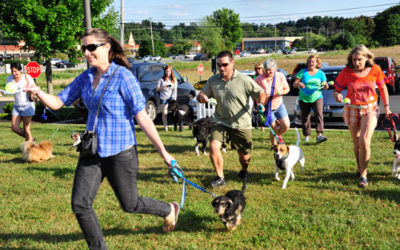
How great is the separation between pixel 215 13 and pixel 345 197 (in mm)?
77312

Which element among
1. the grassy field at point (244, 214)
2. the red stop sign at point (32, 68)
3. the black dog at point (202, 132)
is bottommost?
the grassy field at point (244, 214)

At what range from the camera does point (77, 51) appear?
15672 mm

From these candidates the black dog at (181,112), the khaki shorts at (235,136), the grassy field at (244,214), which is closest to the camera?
the grassy field at (244,214)

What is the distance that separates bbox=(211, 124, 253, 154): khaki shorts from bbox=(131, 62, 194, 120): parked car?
6888mm

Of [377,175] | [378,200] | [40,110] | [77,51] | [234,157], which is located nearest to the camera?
[378,200]

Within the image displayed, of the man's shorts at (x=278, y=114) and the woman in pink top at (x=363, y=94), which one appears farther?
the man's shorts at (x=278, y=114)

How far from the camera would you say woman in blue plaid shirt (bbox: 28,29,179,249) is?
277 centimetres

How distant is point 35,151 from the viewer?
698 cm

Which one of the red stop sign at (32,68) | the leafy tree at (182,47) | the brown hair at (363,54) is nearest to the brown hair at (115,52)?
the brown hair at (363,54)

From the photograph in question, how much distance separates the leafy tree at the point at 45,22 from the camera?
13594 mm

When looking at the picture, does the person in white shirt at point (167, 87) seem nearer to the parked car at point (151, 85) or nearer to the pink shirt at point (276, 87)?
the parked car at point (151, 85)

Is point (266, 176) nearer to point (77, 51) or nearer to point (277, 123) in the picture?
point (277, 123)

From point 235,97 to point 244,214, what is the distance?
5.29 feet

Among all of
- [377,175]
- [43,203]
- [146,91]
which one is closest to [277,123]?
[377,175]
